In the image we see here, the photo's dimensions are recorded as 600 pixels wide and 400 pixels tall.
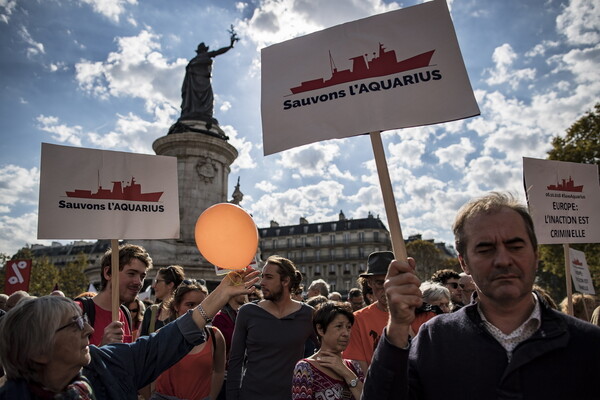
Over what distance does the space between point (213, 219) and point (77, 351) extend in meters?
1.37

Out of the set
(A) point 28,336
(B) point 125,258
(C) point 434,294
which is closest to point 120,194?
(B) point 125,258

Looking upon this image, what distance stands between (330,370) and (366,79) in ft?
6.69

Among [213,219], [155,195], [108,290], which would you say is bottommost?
[108,290]

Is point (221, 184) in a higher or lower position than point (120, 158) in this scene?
higher

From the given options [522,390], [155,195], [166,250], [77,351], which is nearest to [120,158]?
[155,195]

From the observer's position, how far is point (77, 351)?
2068 mm

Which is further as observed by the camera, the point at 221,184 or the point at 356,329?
the point at 221,184

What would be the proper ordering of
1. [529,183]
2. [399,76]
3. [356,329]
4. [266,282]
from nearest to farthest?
1. [399,76]
2. [356,329]
3. [266,282]
4. [529,183]

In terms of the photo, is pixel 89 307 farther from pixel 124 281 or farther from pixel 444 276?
pixel 444 276

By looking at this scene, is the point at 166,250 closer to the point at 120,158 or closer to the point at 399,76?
the point at 120,158

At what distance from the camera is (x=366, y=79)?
2490mm

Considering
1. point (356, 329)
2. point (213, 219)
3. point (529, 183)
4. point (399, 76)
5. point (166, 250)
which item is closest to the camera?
point (399, 76)

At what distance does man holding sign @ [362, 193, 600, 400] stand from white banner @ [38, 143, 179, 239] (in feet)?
9.77

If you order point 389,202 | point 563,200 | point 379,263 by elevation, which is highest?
point 563,200
